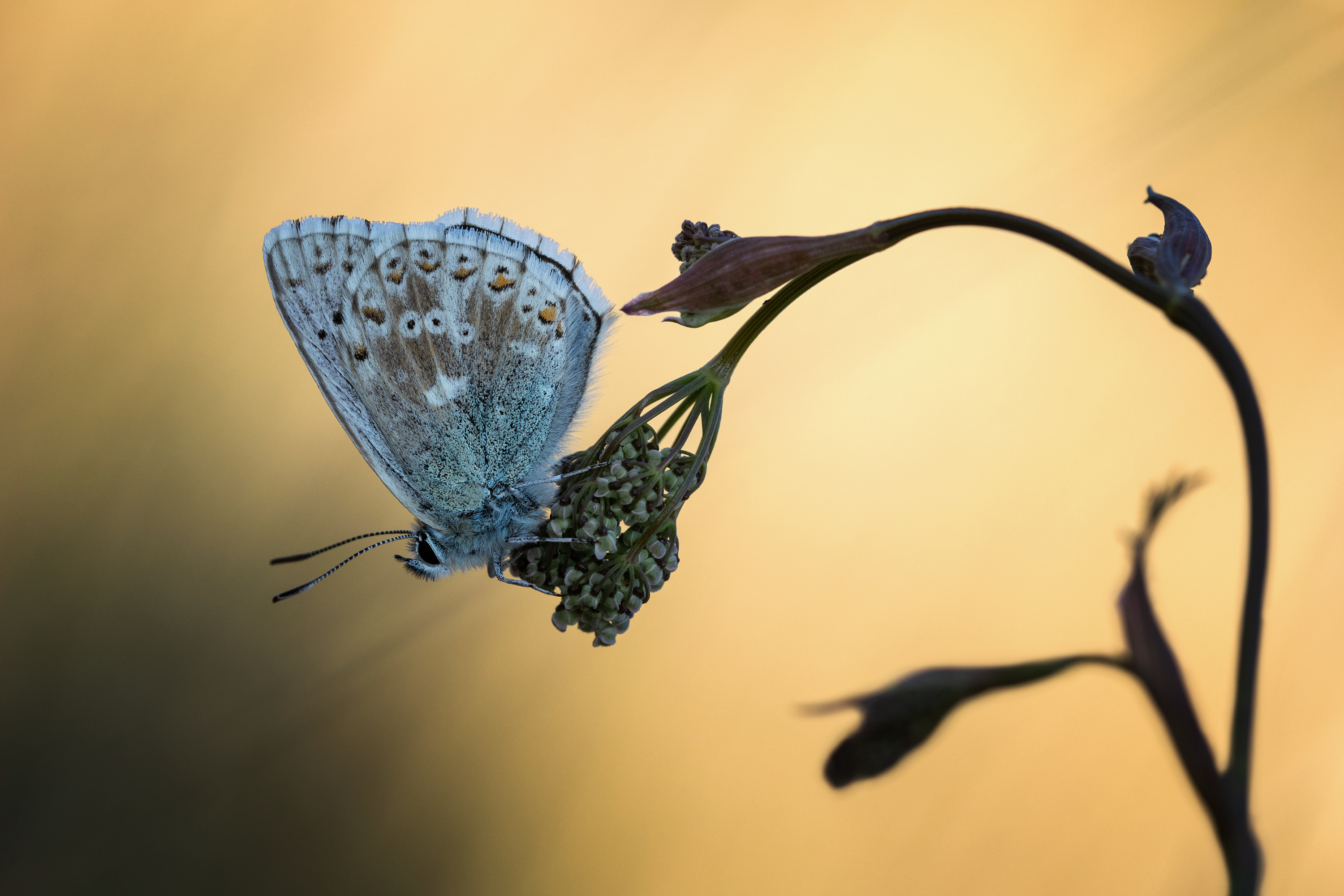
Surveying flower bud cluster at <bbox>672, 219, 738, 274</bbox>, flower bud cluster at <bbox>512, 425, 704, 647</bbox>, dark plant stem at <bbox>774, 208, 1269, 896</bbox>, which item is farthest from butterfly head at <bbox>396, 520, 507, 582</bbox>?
dark plant stem at <bbox>774, 208, 1269, 896</bbox>

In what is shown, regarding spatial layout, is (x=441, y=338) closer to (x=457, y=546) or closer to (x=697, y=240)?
(x=457, y=546)

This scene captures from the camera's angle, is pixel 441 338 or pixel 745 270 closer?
pixel 745 270

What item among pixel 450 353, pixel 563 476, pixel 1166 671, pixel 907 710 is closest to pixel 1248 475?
pixel 1166 671

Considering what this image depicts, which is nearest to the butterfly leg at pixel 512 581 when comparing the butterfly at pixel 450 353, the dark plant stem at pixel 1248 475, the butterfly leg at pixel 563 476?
the butterfly at pixel 450 353

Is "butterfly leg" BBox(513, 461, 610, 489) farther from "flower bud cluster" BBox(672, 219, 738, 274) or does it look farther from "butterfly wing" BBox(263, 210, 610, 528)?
"flower bud cluster" BBox(672, 219, 738, 274)

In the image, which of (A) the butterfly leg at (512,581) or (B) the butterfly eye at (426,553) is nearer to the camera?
(A) the butterfly leg at (512,581)

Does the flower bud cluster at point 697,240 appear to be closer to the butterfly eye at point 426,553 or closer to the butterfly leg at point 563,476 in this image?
the butterfly leg at point 563,476
